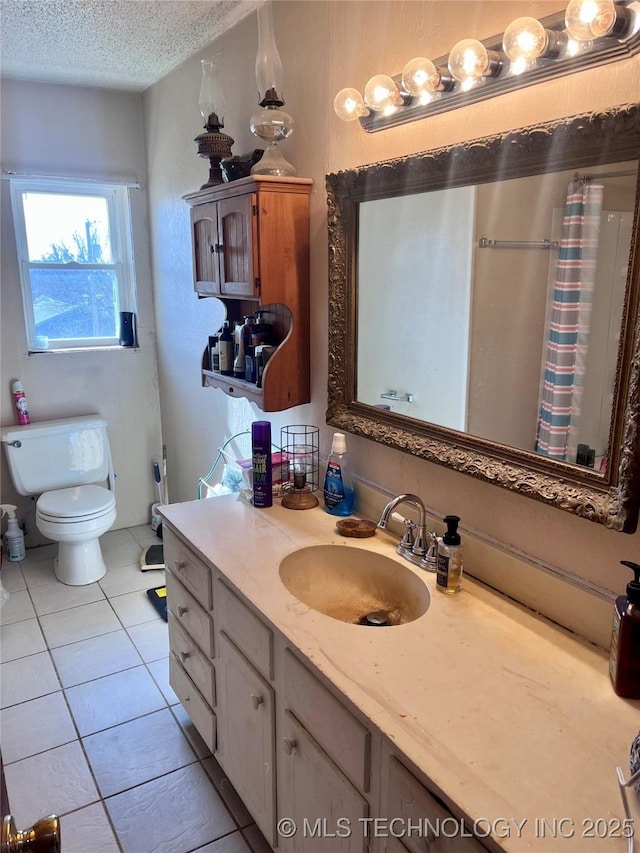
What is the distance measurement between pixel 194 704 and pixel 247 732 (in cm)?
44

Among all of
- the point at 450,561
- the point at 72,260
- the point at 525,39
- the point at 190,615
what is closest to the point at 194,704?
the point at 190,615

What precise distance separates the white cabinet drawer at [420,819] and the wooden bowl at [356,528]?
0.74 meters

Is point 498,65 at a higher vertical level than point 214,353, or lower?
higher

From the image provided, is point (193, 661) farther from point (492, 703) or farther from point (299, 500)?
point (492, 703)

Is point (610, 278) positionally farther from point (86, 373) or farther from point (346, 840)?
point (86, 373)

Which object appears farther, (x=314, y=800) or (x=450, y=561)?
(x=450, y=561)

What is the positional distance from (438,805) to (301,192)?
1.68 m

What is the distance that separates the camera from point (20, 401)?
3242 millimetres

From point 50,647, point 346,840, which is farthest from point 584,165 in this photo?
point 50,647

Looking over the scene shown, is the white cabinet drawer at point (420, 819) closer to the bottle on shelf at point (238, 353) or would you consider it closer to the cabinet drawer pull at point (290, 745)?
the cabinet drawer pull at point (290, 745)

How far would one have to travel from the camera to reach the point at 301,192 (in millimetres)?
1943

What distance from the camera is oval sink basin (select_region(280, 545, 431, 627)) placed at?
1567 mm

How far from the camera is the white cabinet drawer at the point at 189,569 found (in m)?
1.72

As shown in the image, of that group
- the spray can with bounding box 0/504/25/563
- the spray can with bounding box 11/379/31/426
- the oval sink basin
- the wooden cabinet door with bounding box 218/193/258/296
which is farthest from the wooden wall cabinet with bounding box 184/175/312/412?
the spray can with bounding box 0/504/25/563
